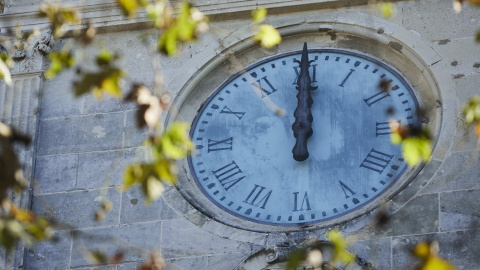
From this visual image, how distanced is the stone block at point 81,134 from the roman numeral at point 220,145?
2.55ft


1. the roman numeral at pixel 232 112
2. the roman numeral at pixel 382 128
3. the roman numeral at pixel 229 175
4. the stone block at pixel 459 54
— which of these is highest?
the stone block at pixel 459 54

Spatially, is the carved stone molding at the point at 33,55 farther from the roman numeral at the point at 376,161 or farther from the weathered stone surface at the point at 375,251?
the weathered stone surface at the point at 375,251

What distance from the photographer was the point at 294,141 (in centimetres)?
1352

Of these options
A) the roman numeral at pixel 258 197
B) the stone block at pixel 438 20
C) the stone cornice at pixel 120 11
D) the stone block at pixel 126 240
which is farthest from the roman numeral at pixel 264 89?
the stone block at pixel 126 240

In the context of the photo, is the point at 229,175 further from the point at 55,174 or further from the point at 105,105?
the point at 55,174

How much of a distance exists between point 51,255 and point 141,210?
817 millimetres

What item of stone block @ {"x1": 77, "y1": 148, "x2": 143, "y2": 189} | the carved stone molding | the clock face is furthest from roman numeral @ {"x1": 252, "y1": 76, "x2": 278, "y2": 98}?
the carved stone molding

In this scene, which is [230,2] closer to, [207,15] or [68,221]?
[207,15]

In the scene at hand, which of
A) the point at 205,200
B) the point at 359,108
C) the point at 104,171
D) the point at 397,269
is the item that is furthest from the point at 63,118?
the point at 397,269

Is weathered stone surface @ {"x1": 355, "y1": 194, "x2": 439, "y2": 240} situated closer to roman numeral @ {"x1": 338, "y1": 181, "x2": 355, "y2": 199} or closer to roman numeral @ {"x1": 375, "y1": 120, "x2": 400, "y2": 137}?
roman numeral @ {"x1": 338, "y1": 181, "x2": 355, "y2": 199}

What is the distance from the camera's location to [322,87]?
1380cm

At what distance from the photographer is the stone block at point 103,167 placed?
13570mm

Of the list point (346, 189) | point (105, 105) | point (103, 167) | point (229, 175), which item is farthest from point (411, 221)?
point (105, 105)

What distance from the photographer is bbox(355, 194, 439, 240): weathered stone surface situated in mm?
12430
